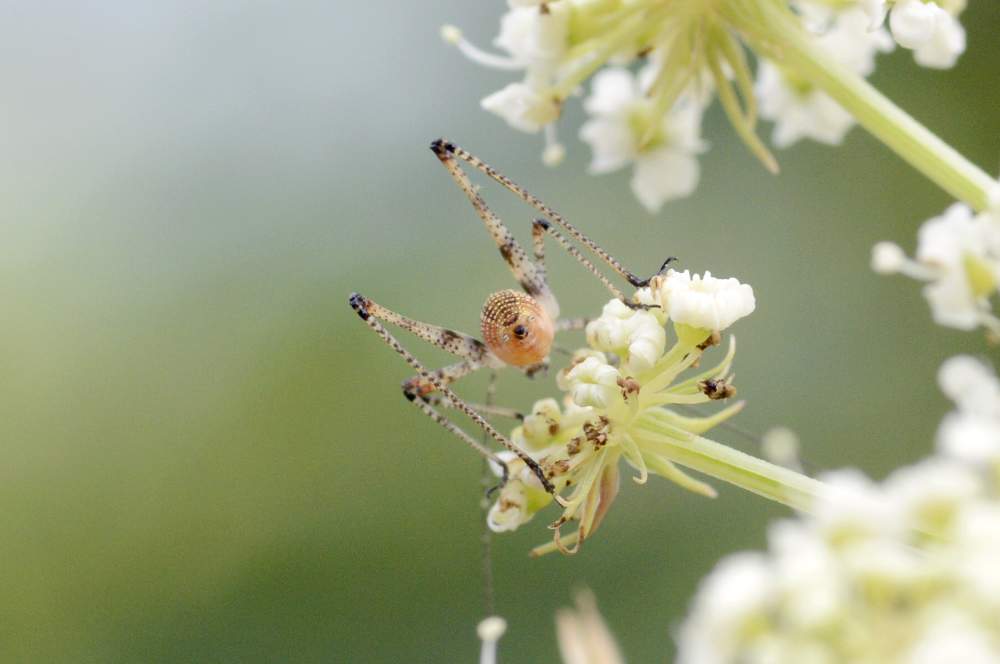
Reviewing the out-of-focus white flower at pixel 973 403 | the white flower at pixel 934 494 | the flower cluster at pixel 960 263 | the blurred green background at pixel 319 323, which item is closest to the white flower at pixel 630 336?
the flower cluster at pixel 960 263

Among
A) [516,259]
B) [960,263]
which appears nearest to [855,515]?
[960,263]

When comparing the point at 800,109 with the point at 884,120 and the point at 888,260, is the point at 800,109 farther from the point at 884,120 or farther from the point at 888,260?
the point at 888,260

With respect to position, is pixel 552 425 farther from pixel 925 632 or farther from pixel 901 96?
pixel 901 96

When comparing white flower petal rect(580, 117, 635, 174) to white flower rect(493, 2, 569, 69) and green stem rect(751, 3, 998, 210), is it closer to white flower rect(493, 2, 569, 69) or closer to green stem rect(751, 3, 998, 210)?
white flower rect(493, 2, 569, 69)

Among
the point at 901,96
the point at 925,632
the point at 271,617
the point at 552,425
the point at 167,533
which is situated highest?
the point at 901,96

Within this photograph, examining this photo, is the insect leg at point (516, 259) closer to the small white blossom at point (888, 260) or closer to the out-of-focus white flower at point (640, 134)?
the out-of-focus white flower at point (640, 134)

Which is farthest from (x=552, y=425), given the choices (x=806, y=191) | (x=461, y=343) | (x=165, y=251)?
(x=165, y=251)
